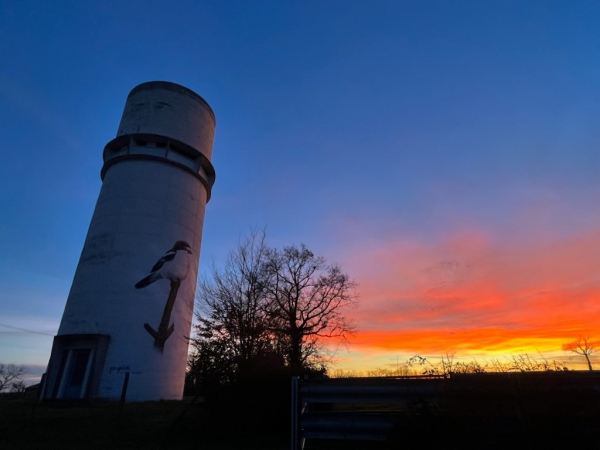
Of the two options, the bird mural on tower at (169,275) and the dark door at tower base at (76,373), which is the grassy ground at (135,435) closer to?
the dark door at tower base at (76,373)

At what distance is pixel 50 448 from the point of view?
9117mm

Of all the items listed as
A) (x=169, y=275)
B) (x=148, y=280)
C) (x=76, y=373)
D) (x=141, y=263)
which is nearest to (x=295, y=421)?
(x=148, y=280)

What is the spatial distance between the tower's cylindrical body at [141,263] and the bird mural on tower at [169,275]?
0.07m

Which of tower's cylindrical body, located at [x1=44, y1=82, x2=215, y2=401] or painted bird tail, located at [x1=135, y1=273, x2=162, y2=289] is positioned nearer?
tower's cylindrical body, located at [x1=44, y1=82, x2=215, y2=401]

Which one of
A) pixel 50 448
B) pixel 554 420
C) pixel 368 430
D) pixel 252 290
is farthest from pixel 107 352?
pixel 554 420

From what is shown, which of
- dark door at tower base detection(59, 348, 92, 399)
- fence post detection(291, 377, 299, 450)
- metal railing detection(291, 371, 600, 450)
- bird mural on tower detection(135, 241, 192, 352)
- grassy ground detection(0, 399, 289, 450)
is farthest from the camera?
bird mural on tower detection(135, 241, 192, 352)

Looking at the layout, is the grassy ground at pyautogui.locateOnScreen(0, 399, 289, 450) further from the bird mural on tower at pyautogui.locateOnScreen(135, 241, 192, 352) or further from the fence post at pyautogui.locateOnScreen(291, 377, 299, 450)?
the bird mural on tower at pyautogui.locateOnScreen(135, 241, 192, 352)

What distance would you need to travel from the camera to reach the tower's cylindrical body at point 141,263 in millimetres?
22641

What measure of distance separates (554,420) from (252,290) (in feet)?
39.9

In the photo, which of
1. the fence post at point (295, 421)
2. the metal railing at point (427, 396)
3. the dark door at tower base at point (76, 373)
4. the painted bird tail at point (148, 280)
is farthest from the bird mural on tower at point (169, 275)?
the metal railing at point (427, 396)

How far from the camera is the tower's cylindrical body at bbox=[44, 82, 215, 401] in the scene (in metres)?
22.6

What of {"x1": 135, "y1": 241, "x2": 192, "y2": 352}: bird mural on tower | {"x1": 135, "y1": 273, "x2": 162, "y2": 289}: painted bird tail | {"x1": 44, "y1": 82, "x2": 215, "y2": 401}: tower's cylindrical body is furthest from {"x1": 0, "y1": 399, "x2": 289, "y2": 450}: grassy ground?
{"x1": 135, "y1": 273, "x2": 162, "y2": 289}: painted bird tail

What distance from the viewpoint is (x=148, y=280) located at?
25.0m

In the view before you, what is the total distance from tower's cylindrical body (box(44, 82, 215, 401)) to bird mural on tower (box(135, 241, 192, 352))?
0.23 ft
